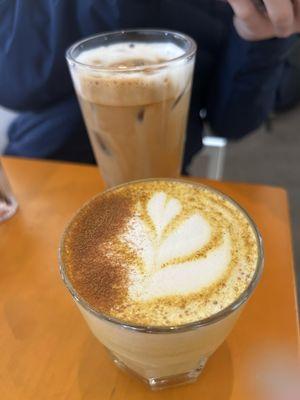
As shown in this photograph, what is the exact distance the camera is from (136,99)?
1.87ft

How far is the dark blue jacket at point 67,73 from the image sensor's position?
76 centimetres

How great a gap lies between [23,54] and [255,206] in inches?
21.2

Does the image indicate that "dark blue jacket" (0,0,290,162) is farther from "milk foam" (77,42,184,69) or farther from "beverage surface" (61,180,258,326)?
"beverage surface" (61,180,258,326)

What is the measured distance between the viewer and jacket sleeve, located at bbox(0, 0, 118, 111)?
29.7 inches

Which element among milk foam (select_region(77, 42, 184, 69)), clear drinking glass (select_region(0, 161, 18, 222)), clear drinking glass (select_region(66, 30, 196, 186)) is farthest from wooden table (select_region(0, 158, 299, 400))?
milk foam (select_region(77, 42, 184, 69))

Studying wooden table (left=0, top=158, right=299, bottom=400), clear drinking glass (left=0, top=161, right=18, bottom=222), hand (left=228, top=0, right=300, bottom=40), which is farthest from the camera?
A: clear drinking glass (left=0, top=161, right=18, bottom=222)

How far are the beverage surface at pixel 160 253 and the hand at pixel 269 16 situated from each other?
271 millimetres

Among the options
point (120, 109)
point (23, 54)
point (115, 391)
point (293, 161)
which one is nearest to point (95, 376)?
point (115, 391)

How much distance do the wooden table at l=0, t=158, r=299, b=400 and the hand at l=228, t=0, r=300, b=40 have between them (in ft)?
0.86

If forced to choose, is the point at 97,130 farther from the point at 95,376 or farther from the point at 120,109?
the point at 95,376

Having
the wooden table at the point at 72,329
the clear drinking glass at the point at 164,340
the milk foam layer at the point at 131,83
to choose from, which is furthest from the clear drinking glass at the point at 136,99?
the clear drinking glass at the point at 164,340

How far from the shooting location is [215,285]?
36 cm

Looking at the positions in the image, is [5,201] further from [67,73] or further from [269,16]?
[269,16]

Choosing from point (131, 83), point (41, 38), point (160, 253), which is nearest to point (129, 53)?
point (131, 83)
